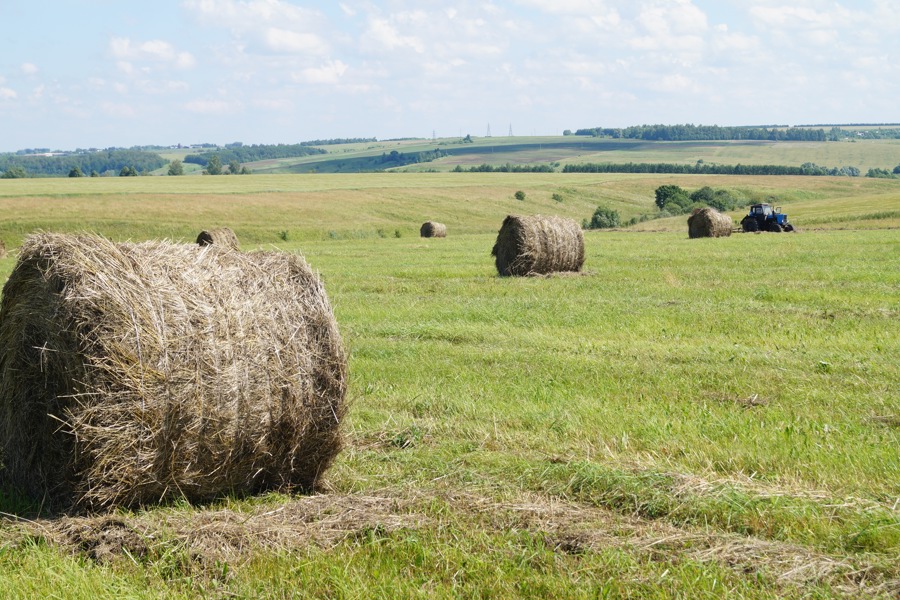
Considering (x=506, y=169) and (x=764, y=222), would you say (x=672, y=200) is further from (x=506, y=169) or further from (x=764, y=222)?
(x=506, y=169)

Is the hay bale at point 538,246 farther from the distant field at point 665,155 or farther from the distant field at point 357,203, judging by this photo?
the distant field at point 665,155

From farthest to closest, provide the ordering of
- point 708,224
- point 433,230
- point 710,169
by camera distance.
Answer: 1. point 710,169
2. point 433,230
3. point 708,224

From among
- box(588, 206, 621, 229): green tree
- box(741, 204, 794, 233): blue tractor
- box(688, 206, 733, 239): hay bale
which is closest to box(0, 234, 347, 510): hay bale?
box(688, 206, 733, 239): hay bale

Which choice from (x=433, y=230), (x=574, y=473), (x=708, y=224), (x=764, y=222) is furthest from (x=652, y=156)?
(x=574, y=473)

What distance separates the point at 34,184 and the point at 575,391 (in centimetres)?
8532

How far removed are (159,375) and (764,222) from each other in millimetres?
39626

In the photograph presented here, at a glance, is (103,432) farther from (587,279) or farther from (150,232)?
(150,232)

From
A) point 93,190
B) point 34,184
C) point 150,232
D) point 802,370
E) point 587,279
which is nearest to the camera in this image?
point 802,370

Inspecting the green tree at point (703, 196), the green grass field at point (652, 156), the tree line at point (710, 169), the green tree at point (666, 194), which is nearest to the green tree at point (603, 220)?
the green tree at point (666, 194)

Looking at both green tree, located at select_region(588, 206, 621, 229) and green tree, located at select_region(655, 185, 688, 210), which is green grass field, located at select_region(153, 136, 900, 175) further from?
green tree, located at select_region(588, 206, 621, 229)

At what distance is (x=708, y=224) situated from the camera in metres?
37.5

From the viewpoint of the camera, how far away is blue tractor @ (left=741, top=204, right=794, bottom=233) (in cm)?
4162

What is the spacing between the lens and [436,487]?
259 inches

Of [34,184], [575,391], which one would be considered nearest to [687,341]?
[575,391]
